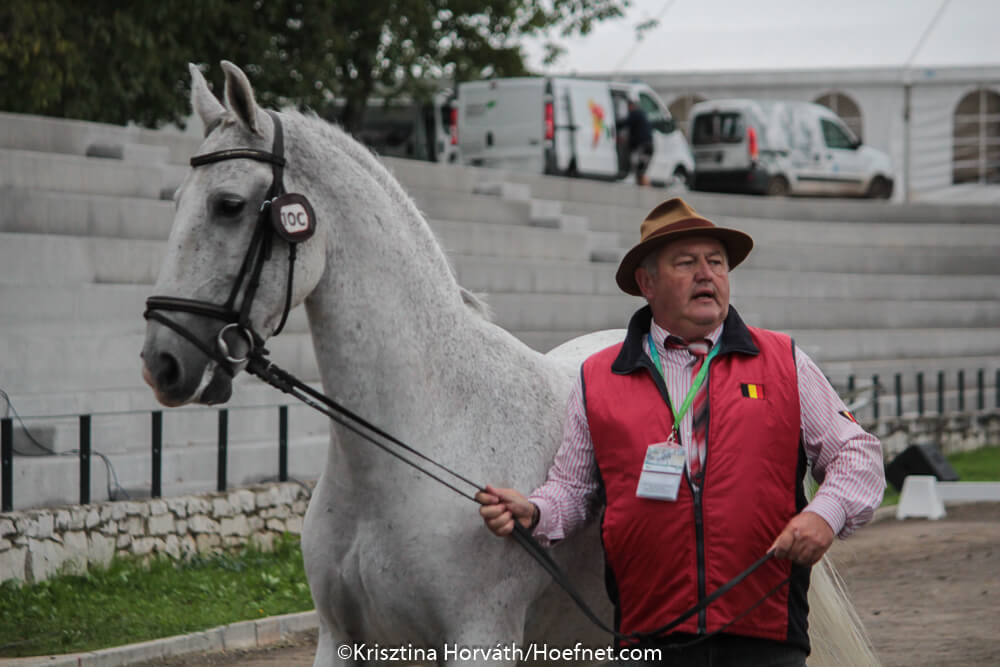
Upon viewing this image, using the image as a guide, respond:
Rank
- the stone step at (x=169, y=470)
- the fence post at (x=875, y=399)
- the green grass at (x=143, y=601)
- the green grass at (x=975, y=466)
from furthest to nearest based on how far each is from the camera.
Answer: the fence post at (x=875, y=399) < the green grass at (x=975, y=466) < the stone step at (x=169, y=470) < the green grass at (x=143, y=601)

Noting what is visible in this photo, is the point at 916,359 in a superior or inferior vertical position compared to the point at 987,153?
inferior

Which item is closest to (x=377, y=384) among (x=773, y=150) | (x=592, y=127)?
(x=592, y=127)

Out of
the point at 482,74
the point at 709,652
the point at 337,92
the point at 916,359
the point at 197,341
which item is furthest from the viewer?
the point at 482,74

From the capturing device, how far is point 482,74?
96.5 ft

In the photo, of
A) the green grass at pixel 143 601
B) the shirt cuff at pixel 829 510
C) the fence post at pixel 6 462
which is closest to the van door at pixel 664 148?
the green grass at pixel 143 601

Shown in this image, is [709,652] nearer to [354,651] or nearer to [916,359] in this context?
[354,651]

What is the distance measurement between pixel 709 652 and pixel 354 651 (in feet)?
3.23

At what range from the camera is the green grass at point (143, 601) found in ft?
25.1

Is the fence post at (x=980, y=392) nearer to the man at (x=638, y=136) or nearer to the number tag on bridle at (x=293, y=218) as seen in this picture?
the man at (x=638, y=136)

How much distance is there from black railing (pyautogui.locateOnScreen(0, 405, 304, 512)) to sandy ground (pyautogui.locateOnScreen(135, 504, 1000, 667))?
170 centimetres

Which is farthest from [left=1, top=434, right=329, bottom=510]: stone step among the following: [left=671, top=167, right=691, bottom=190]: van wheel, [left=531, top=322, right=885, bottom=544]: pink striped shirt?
[left=671, top=167, right=691, bottom=190]: van wheel

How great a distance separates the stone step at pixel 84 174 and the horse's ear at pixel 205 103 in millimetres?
8350

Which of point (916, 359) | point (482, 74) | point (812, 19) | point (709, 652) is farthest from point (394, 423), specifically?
point (812, 19)

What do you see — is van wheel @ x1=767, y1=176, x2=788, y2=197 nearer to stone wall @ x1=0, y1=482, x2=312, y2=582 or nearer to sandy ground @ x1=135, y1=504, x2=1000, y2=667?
sandy ground @ x1=135, y1=504, x2=1000, y2=667
